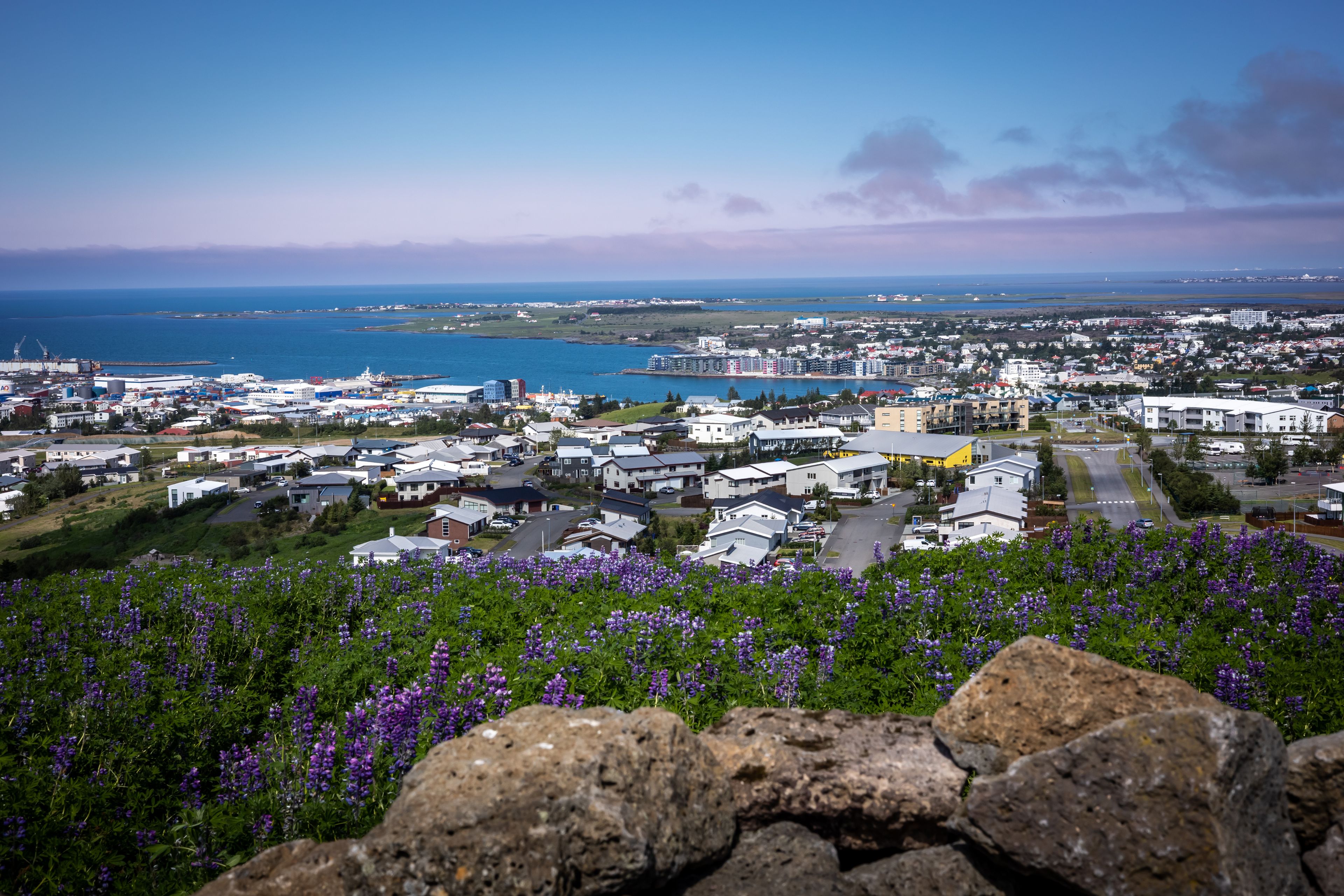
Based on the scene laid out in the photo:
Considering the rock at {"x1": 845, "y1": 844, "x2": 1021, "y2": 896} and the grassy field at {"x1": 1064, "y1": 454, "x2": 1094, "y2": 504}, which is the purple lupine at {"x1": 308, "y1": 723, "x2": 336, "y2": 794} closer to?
the rock at {"x1": 845, "y1": 844, "x2": 1021, "y2": 896}

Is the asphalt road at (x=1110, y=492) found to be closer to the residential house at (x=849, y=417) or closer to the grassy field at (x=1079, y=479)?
the grassy field at (x=1079, y=479)

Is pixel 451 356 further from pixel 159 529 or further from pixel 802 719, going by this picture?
pixel 802 719

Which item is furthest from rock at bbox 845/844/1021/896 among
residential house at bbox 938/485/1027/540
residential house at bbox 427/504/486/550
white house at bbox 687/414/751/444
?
white house at bbox 687/414/751/444

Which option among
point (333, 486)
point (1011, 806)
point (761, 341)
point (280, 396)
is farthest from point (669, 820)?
point (761, 341)

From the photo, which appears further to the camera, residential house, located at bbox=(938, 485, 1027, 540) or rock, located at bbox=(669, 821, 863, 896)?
residential house, located at bbox=(938, 485, 1027, 540)

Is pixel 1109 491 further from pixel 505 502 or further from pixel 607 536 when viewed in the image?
pixel 505 502

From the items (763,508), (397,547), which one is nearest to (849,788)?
(397,547)

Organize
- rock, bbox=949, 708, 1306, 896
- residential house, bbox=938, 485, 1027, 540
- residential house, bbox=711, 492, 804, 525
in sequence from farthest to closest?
residential house, bbox=711, 492, 804, 525 < residential house, bbox=938, 485, 1027, 540 < rock, bbox=949, 708, 1306, 896
